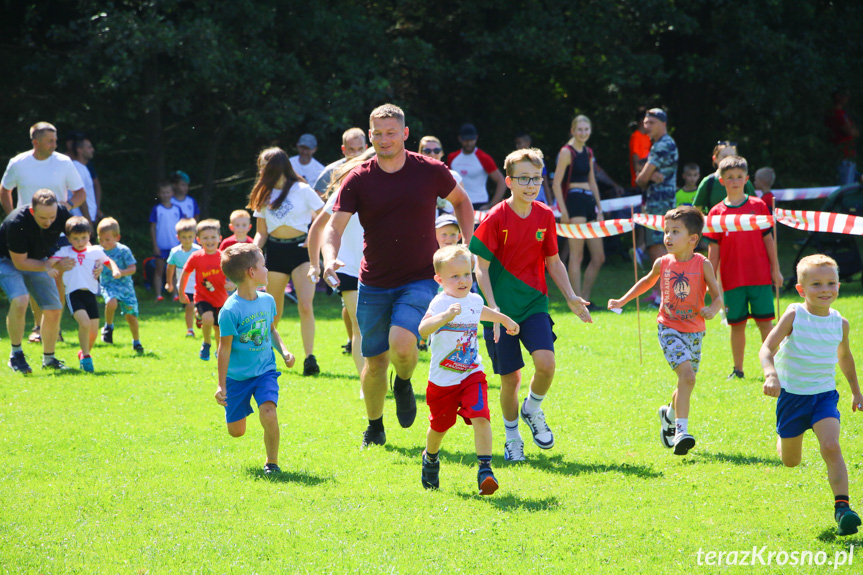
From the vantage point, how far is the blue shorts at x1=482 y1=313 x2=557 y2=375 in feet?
19.5

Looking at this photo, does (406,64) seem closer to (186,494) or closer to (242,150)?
(242,150)

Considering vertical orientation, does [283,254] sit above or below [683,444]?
above

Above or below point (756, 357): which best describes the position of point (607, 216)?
above

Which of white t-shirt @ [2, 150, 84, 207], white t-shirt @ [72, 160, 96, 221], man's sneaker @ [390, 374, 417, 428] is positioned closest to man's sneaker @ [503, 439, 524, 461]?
man's sneaker @ [390, 374, 417, 428]

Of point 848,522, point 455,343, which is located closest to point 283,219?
point 455,343

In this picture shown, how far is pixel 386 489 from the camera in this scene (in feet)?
17.7

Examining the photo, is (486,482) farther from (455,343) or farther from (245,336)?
(245,336)

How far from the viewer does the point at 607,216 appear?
16.6 meters

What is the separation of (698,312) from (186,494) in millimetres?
3571

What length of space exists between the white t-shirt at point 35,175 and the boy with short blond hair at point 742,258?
7.35m

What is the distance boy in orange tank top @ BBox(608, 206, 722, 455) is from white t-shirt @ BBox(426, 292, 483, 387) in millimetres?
1367

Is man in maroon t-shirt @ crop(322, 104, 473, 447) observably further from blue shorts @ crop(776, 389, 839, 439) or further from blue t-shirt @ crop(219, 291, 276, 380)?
blue shorts @ crop(776, 389, 839, 439)

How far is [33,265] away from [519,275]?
5.44m

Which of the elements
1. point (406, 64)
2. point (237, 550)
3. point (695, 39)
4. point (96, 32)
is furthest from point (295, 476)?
point (695, 39)
